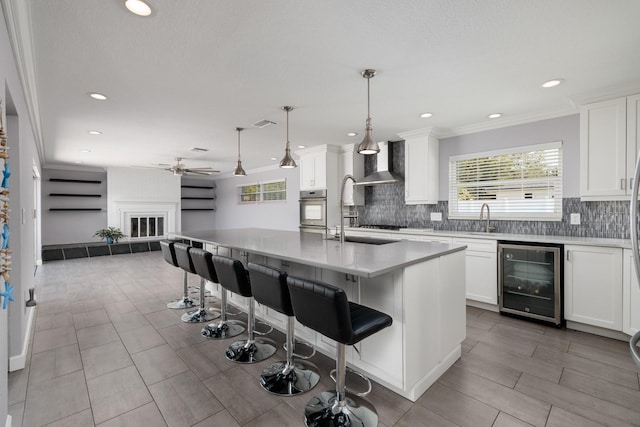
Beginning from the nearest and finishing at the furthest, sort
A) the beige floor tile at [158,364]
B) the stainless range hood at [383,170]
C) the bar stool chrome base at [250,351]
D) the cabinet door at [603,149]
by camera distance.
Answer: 1. the beige floor tile at [158,364]
2. the bar stool chrome base at [250,351]
3. the cabinet door at [603,149]
4. the stainless range hood at [383,170]

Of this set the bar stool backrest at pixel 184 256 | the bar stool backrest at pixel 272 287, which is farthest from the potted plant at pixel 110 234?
the bar stool backrest at pixel 272 287

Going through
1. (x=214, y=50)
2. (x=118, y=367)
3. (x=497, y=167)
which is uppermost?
(x=214, y=50)

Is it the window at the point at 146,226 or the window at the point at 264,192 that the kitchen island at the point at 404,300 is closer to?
the window at the point at 264,192

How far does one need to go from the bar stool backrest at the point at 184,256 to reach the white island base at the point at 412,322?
1.38 metres

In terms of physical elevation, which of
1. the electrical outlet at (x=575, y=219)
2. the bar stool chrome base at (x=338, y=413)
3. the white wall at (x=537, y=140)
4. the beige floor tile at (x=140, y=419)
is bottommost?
the beige floor tile at (x=140, y=419)

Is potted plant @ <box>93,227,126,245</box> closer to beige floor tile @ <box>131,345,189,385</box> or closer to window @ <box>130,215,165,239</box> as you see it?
window @ <box>130,215,165,239</box>

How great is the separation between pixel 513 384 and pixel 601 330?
1625 mm

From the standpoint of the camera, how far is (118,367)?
2381 mm

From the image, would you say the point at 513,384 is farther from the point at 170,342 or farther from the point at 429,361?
the point at 170,342

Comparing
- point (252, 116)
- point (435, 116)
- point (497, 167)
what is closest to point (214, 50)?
point (252, 116)

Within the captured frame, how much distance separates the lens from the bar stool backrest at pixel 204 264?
268cm

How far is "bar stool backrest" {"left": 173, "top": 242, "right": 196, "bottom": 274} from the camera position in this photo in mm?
3086

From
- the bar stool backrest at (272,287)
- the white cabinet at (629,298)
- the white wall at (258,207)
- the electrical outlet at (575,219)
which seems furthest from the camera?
the white wall at (258,207)

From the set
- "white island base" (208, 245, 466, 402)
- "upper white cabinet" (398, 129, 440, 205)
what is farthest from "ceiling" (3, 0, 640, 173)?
"white island base" (208, 245, 466, 402)
